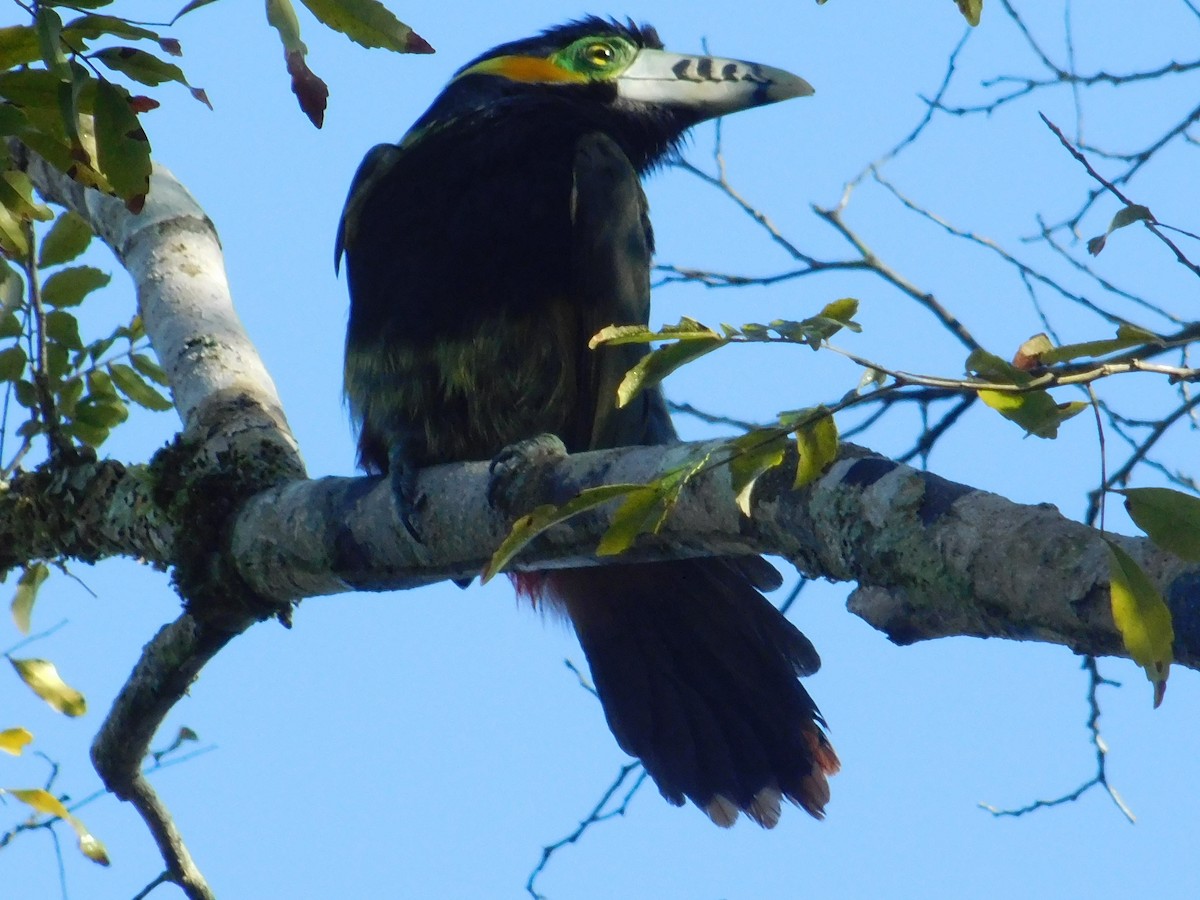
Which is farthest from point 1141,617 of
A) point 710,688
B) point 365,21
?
point 710,688

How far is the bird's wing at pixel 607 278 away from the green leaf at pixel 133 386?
89cm

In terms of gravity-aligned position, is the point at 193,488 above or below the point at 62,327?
below

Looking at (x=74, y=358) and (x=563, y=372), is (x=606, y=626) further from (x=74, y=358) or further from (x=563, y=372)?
(x=74, y=358)

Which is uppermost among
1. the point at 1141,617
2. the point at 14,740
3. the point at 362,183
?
the point at 362,183

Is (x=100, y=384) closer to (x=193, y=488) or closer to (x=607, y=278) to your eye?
(x=193, y=488)

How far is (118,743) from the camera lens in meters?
2.45

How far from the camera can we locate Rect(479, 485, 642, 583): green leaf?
126cm

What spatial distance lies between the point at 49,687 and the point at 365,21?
4.23 feet

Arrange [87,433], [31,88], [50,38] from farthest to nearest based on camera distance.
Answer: [87,433] < [31,88] < [50,38]

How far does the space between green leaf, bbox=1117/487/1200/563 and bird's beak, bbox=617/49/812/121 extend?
7.49ft

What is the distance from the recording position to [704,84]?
3273 millimetres

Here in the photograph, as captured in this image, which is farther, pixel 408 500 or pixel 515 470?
pixel 408 500

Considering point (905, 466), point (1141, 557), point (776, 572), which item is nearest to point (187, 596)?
point (776, 572)

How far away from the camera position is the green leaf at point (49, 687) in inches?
87.4
